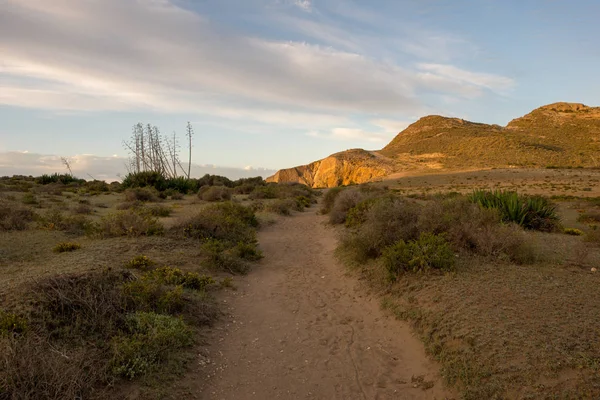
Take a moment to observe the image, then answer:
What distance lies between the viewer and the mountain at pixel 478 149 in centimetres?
5139

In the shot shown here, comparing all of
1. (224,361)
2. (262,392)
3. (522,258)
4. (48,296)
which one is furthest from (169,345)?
(522,258)

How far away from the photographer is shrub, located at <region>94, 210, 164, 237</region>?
1098cm

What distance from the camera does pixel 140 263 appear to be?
8211 mm

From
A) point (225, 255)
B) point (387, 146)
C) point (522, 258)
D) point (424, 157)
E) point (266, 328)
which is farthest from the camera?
point (387, 146)

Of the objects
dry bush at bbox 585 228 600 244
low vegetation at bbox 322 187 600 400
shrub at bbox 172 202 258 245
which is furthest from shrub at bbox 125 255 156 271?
dry bush at bbox 585 228 600 244

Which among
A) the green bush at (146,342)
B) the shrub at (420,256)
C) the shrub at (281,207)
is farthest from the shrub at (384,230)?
the shrub at (281,207)

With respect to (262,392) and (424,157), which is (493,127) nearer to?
(424,157)

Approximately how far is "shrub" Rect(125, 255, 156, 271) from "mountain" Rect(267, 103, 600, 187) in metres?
47.6

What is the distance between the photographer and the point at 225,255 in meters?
9.65

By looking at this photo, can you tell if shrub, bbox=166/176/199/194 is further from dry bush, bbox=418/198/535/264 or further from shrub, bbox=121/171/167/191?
dry bush, bbox=418/198/535/264

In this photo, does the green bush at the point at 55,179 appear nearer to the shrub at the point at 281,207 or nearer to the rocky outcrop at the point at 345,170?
the shrub at the point at 281,207

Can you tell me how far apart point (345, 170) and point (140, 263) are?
2114 inches

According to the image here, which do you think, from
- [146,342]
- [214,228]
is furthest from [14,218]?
[146,342]

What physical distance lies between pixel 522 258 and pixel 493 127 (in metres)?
72.6
